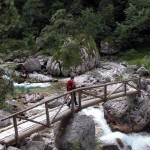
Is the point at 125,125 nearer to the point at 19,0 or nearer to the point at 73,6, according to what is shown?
the point at 73,6

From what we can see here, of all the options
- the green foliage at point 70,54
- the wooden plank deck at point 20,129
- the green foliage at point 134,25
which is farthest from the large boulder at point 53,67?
the wooden plank deck at point 20,129

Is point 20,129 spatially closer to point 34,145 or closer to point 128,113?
point 34,145

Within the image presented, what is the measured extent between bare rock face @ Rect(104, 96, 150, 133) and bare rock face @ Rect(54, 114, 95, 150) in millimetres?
2763

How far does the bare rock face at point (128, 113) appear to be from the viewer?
1831 centimetres

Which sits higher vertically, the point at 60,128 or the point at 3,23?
the point at 3,23

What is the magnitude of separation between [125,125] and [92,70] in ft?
45.3

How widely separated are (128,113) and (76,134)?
405cm

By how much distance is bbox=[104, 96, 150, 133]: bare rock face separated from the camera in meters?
18.3

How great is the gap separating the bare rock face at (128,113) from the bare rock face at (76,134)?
276cm

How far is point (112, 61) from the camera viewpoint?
1425 inches

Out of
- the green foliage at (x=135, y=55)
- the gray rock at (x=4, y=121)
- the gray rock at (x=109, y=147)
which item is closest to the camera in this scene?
the gray rock at (x=109, y=147)

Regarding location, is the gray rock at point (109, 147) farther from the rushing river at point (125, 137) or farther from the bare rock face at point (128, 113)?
the bare rock face at point (128, 113)

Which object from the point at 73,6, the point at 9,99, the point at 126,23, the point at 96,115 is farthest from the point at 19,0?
the point at 96,115

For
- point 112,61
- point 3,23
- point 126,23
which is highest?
point 3,23
